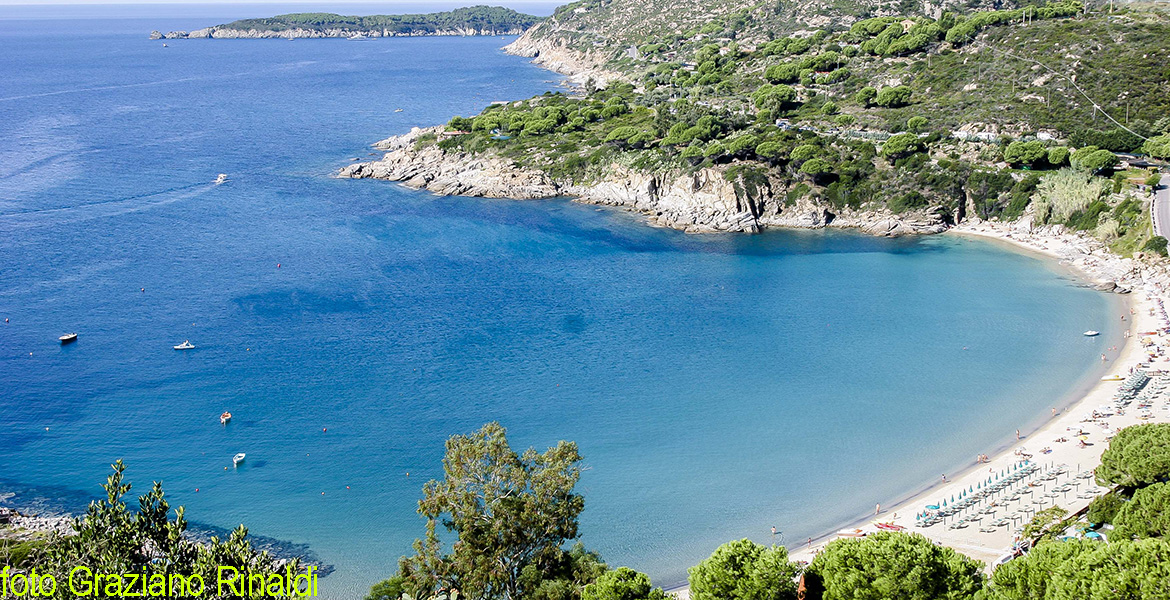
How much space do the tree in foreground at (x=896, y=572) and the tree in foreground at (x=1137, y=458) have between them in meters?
11.1

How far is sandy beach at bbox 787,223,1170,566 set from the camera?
32.0 meters

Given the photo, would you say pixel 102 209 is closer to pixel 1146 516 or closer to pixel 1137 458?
pixel 1137 458

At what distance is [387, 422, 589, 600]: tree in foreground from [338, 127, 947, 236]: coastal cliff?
5034 cm

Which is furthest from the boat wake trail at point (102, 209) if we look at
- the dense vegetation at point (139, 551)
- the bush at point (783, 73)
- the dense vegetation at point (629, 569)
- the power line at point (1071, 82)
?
the power line at point (1071, 82)

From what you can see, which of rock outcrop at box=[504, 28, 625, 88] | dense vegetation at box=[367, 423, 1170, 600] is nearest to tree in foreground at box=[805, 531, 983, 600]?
dense vegetation at box=[367, 423, 1170, 600]

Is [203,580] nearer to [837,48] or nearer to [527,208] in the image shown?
[527,208]

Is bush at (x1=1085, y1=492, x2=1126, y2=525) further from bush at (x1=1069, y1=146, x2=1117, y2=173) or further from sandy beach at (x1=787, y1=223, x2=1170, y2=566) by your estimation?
bush at (x1=1069, y1=146, x2=1117, y2=173)

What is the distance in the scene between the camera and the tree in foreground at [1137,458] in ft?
94.5

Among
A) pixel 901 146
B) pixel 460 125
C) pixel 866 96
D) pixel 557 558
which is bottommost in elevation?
pixel 557 558

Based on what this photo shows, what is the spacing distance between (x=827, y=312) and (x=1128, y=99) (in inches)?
1706

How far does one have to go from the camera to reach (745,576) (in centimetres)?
2167

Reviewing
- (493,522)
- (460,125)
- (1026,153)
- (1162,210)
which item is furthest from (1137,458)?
(460,125)

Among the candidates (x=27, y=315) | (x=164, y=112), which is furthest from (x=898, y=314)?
(x=164, y=112)

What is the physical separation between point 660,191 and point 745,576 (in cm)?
5881
